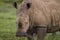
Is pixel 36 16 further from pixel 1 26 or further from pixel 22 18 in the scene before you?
pixel 1 26

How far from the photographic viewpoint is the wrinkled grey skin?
7995 millimetres

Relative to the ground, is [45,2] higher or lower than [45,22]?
higher

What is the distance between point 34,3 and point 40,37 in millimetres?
985

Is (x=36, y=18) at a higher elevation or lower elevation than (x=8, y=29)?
higher

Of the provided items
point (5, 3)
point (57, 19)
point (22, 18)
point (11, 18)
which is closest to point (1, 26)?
point (11, 18)

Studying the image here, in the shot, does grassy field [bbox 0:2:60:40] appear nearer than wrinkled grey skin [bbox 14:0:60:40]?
No

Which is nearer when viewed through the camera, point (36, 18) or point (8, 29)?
point (36, 18)

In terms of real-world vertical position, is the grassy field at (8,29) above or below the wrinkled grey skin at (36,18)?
below

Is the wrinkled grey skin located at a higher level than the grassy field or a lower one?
higher

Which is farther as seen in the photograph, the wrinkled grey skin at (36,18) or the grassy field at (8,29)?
the grassy field at (8,29)

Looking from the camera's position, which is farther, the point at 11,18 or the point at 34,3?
the point at 11,18

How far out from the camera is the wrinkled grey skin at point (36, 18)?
26.2 ft

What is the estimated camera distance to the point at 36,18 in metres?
8.70

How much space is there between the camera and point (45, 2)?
30.1 ft
